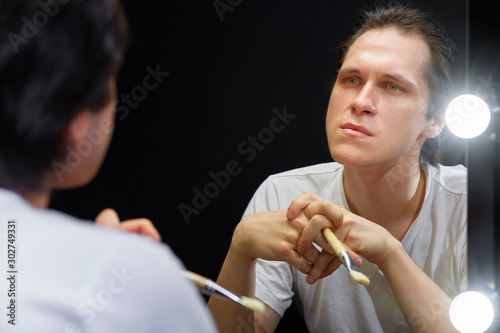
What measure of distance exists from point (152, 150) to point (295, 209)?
0.45m

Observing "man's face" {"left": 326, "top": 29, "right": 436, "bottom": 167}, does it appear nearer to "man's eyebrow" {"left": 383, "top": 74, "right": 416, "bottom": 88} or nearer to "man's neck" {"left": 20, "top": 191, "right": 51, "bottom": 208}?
"man's eyebrow" {"left": 383, "top": 74, "right": 416, "bottom": 88}

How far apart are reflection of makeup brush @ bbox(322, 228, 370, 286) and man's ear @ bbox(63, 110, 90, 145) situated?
30 centimetres

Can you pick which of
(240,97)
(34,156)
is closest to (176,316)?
(34,156)

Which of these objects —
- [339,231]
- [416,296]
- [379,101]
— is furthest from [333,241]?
[379,101]

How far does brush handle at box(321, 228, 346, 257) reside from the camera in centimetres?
67

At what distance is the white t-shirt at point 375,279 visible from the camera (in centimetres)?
91

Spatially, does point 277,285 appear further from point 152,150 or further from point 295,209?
point 152,150

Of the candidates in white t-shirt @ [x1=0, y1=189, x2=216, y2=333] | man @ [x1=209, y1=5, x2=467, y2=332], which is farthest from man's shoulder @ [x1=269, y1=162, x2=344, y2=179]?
white t-shirt @ [x1=0, y1=189, x2=216, y2=333]

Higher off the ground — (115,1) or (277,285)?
(115,1)

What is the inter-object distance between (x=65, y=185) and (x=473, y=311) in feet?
1.50

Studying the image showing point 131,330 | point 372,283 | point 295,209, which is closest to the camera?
point 131,330

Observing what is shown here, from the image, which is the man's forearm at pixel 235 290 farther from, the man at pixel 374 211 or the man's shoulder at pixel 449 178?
the man's shoulder at pixel 449 178

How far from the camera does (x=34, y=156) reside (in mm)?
374

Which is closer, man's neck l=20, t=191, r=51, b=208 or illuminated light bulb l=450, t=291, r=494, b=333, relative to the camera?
man's neck l=20, t=191, r=51, b=208
